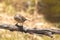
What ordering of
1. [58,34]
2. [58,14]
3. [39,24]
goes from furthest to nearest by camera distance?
1. [58,14]
2. [39,24]
3. [58,34]

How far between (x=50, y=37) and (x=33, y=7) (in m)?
5.67

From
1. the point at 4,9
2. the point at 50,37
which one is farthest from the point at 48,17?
the point at 50,37

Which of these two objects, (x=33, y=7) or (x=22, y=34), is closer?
(x=22, y=34)

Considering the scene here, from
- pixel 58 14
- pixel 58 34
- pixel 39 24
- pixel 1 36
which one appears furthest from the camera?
pixel 58 14

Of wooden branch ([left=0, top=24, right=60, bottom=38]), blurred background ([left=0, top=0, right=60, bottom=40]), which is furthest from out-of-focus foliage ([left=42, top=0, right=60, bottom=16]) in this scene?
wooden branch ([left=0, top=24, right=60, bottom=38])

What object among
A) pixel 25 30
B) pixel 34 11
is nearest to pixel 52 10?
pixel 34 11

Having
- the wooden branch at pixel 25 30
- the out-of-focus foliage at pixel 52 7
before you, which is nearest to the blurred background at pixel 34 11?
the out-of-focus foliage at pixel 52 7

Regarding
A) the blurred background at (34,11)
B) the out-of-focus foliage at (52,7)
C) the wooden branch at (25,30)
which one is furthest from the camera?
the out-of-focus foliage at (52,7)

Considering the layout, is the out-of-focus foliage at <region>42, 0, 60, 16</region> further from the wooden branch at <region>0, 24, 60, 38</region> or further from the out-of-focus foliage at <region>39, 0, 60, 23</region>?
the wooden branch at <region>0, 24, 60, 38</region>

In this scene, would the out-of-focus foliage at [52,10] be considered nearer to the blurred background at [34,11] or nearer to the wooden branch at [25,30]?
the blurred background at [34,11]

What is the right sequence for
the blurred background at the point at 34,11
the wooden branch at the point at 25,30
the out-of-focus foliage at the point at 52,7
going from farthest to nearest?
the out-of-focus foliage at the point at 52,7 < the blurred background at the point at 34,11 < the wooden branch at the point at 25,30

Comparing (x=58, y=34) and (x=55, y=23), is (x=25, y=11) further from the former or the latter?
(x=58, y=34)

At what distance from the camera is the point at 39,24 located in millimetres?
15164

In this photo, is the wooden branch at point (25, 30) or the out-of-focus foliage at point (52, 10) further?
the out-of-focus foliage at point (52, 10)
